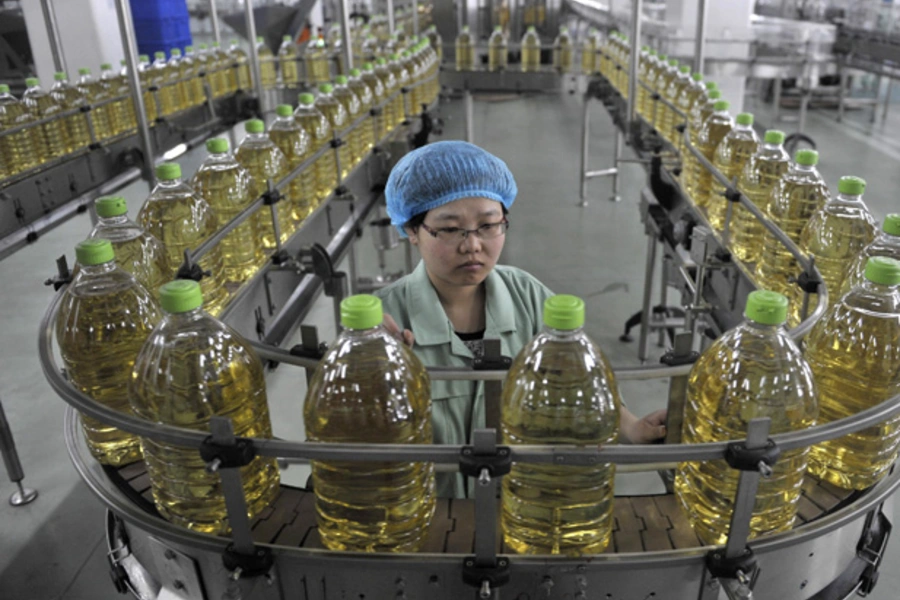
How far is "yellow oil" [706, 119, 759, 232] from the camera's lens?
2133 millimetres

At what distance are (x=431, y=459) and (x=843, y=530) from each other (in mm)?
581

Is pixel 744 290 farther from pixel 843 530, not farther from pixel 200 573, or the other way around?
pixel 200 573

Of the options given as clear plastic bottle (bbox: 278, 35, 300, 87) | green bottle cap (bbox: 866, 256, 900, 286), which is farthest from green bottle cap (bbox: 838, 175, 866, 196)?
clear plastic bottle (bbox: 278, 35, 300, 87)

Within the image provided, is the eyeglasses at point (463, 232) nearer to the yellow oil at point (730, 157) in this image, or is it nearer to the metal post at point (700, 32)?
the yellow oil at point (730, 157)

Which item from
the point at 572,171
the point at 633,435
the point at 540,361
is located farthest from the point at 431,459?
the point at 572,171

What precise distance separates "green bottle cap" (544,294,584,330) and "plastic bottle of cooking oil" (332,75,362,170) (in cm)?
228

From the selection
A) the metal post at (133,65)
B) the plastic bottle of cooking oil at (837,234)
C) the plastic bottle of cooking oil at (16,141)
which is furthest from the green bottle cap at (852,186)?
the plastic bottle of cooking oil at (16,141)

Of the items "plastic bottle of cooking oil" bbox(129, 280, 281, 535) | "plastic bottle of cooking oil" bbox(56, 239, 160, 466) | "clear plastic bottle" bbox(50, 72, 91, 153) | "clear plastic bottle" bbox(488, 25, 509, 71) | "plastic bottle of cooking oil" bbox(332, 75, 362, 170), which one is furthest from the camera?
"clear plastic bottle" bbox(488, 25, 509, 71)

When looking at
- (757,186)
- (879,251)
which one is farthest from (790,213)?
(879,251)

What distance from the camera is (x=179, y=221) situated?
1.61 metres

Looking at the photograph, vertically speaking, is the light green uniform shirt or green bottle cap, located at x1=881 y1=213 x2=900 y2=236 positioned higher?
green bottle cap, located at x1=881 y1=213 x2=900 y2=236

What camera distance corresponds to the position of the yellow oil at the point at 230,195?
1822 millimetres

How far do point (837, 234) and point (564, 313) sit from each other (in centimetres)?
101

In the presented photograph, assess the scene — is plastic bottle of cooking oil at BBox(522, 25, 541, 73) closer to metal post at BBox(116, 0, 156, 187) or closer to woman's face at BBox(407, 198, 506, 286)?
metal post at BBox(116, 0, 156, 187)
